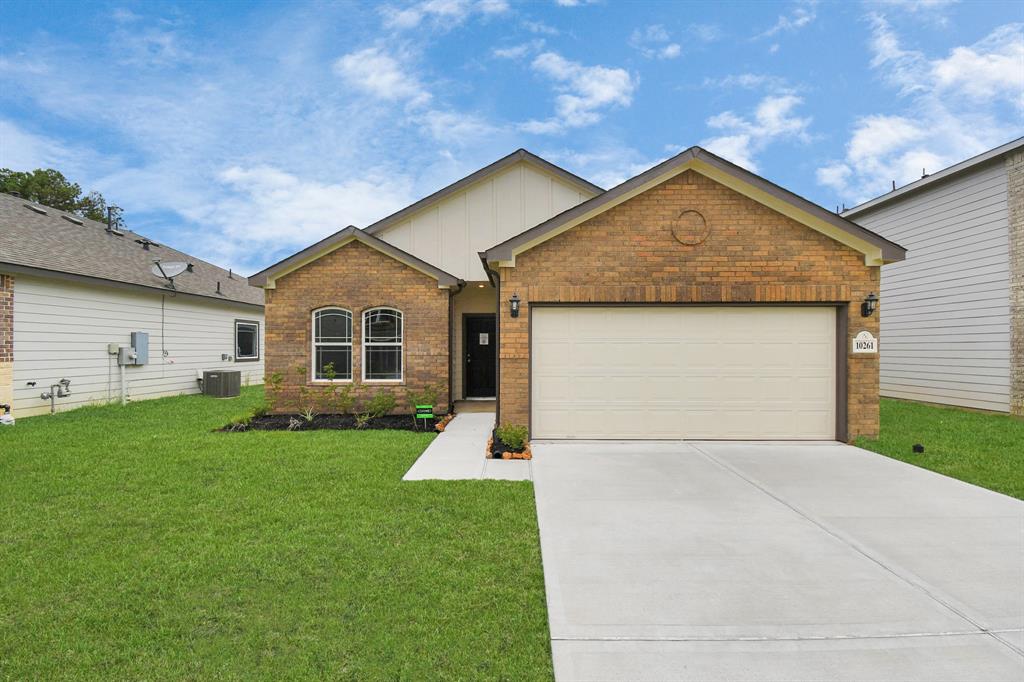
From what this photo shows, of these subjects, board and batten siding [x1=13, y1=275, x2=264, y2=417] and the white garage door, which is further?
board and batten siding [x1=13, y1=275, x2=264, y2=417]

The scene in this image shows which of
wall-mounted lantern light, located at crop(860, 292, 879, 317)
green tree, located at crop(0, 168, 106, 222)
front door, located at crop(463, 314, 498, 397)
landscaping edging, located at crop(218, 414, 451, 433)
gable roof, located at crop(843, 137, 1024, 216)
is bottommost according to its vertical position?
landscaping edging, located at crop(218, 414, 451, 433)

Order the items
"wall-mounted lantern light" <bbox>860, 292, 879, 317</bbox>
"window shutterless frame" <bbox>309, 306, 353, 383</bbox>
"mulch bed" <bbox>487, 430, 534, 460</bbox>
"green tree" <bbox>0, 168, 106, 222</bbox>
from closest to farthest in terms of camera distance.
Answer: "mulch bed" <bbox>487, 430, 534, 460</bbox> < "wall-mounted lantern light" <bbox>860, 292, 879, 317</bbox> < "window shutterless frame" <bbox>309, 306, 353, 383</bbox> < "green tree" <bbox>0, 168, 106, 222</bbox>

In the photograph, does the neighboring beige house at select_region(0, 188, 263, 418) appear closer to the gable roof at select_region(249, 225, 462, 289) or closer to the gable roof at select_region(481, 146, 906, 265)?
the gable roof at select_region(249, 225, 462, 289)

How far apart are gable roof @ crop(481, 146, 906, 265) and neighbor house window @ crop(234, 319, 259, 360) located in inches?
557

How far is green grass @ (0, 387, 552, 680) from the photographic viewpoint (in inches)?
106

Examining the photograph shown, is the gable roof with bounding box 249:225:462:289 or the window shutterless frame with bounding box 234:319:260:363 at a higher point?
the gable roof with bounding box 249:225:462:289

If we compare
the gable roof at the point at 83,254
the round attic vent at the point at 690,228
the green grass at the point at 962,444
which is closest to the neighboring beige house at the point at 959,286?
the green grass at the point at 962,444

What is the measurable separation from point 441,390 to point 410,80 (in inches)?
488

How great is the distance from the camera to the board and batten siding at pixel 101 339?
35.8 feet

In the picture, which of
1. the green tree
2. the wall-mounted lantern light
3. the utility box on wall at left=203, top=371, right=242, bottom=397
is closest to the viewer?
the wall-mounted lantern light

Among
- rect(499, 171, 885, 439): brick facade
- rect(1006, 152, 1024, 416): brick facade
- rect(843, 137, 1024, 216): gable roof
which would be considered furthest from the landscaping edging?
rect(843, 137, 1024, 216): gable roof

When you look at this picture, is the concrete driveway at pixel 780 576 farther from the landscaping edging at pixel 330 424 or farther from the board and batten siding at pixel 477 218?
the board and batten siding at pixel 477 218

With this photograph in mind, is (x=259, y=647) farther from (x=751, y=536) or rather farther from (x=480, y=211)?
(x=480, y=211)

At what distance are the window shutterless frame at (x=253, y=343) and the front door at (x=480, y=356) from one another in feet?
31.8
